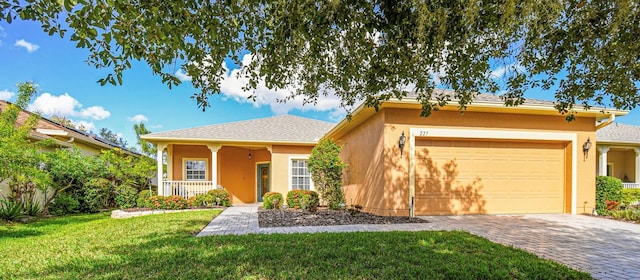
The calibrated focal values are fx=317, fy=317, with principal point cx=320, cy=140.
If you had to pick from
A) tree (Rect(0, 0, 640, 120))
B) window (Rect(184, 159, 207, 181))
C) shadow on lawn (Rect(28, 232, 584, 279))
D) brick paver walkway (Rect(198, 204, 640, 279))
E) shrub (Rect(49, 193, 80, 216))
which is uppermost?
tree (Rect(0, 0, 640, 120))

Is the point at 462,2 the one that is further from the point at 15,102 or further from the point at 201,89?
the point at 15,102

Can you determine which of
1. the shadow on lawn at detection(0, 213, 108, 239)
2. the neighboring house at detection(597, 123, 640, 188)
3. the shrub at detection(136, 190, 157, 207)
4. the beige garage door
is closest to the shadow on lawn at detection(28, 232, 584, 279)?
the beige garage door

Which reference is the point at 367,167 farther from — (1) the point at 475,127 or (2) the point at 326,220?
(1) the point at 475,127

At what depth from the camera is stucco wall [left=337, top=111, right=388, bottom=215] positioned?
8.69 meters

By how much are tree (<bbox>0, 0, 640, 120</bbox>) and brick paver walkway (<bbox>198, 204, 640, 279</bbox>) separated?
2.23m

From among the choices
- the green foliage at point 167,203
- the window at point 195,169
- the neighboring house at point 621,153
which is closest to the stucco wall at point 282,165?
the window at point 195,169

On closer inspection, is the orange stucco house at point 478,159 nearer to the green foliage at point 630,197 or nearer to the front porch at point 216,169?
the green foliage at point 630,197

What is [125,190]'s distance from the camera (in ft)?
39.8

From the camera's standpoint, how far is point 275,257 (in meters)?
4.46

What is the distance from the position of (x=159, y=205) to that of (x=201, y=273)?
8.91 metres

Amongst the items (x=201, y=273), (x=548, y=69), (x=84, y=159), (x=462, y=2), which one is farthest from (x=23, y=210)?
(x=548, y=69)

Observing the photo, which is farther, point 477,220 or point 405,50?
point 477,220

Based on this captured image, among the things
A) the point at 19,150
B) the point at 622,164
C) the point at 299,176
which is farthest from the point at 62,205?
the point at 622,164

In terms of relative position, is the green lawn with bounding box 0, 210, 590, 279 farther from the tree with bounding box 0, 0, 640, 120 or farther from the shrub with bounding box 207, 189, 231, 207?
the shrub with bounding box 207, 189, 231, 207
